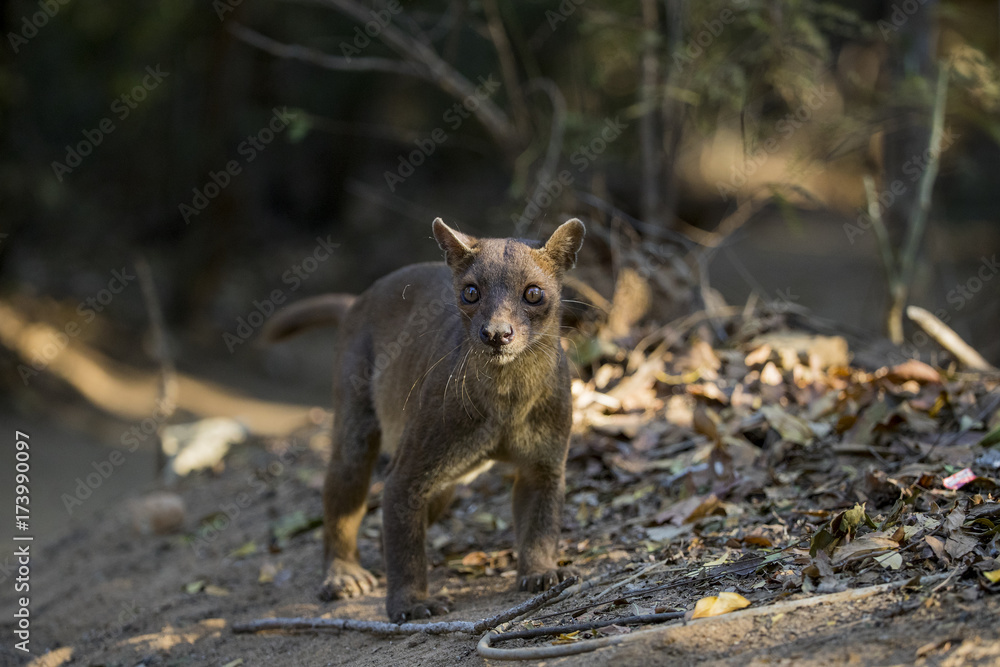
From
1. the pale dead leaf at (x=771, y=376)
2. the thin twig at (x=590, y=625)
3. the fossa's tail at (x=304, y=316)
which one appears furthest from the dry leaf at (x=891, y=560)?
the fossa's tail at (x=304, y=316)

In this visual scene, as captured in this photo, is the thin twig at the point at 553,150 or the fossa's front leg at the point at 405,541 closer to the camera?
the fossa's front leg at the point at 405,541

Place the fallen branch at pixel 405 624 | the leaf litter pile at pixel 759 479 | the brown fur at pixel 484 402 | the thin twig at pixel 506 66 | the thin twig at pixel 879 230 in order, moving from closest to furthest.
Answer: the leaf litter pile at pixel 759 479
the fallen branch at pixel 405 624
the brown fur at pixel 484 402
the thin twig at pixel 879 230
the thin twig at pixel 506 66

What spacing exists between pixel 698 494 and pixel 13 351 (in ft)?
34.0

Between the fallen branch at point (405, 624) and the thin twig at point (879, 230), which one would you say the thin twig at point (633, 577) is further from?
the thin twig at point (879, 230)

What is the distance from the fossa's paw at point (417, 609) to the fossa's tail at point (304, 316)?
2.11 m

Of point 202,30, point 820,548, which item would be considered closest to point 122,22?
point 202,30

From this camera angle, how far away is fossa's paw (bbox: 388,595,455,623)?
13.3 ft

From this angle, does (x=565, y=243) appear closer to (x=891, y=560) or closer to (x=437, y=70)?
(x=891, y=560)

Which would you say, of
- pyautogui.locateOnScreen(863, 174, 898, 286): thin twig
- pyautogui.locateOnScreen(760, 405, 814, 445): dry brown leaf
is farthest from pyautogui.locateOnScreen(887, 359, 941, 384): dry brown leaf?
pyautogui.locateOnScreen(863, 174, 898, 286): thin twig

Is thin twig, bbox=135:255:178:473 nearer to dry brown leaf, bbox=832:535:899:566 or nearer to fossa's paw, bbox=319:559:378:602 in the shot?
fossa's paw, bbox=319:559:378:602

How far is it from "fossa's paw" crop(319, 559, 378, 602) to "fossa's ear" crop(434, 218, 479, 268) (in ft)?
5.65

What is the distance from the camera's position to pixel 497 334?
3.66 metres

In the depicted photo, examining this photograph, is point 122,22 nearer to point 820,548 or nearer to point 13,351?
point 13,351

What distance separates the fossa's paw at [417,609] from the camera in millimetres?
4051
